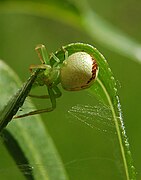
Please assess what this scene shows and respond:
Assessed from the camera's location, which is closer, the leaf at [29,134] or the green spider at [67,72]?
the green spider at [67,72]

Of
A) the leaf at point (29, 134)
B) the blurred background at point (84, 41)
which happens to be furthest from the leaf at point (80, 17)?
the leaf at point (29, 134)

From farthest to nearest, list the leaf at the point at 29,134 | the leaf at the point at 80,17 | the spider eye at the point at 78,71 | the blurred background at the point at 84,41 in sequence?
1. the leaf at the point at 80,17
2. the leaf at the point at 29,134
3. the blurred background at the point at 84,41
4. the spider eye at the point at 78,71

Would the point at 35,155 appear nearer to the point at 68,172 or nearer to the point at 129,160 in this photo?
the point at 68,172

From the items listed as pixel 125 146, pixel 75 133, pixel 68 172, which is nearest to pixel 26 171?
pixel 68 172

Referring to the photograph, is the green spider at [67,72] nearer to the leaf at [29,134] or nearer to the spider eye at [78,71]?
the spider eye at [78,71]

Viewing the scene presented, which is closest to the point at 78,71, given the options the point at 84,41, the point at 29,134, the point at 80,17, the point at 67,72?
the point at 67,72

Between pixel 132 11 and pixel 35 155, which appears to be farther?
pixel 132 11

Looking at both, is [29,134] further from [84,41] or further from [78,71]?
[84,41]
